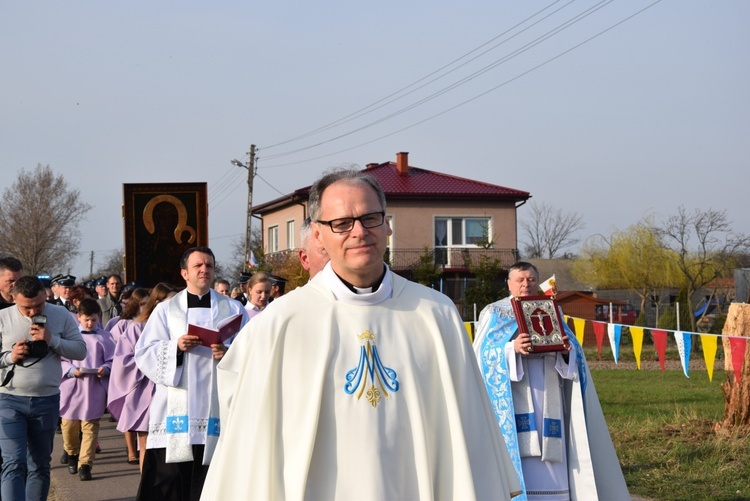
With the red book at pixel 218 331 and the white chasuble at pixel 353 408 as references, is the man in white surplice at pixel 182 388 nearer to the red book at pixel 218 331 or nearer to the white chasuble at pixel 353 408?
the red book at pixel 218 331

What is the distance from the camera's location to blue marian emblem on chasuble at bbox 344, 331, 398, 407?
3867 mm

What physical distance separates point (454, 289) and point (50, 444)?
43.9 m

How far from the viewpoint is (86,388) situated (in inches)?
453

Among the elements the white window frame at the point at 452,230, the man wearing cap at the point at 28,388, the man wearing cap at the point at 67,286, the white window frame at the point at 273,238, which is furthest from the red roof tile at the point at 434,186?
the man wearing cap at the point at 28,388

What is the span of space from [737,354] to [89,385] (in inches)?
275

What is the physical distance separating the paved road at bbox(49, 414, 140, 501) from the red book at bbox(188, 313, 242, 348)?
2.88 metres

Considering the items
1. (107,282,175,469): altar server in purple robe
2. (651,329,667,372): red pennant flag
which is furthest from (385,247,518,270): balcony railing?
(107,282,175,469): altar server in purple robe

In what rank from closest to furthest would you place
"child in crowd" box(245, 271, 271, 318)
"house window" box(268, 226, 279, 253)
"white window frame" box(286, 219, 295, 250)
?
"child in crowd" box(245, 271, 271, 318)
"white window frame" box(286, 219, 295, 250)
"house window" box(268, 226, 279, 253)

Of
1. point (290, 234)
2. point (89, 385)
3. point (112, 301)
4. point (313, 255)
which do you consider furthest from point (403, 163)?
point (313, 255)

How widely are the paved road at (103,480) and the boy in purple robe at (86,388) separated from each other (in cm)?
29

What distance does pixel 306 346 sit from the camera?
393 cm

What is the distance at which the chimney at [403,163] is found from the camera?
53.6 m

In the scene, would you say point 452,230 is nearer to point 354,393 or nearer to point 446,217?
point 446,217

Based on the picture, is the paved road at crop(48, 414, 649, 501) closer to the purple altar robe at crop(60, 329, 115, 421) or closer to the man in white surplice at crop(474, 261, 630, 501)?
the purple altar robe at crop(60, 329, 115, 421)
